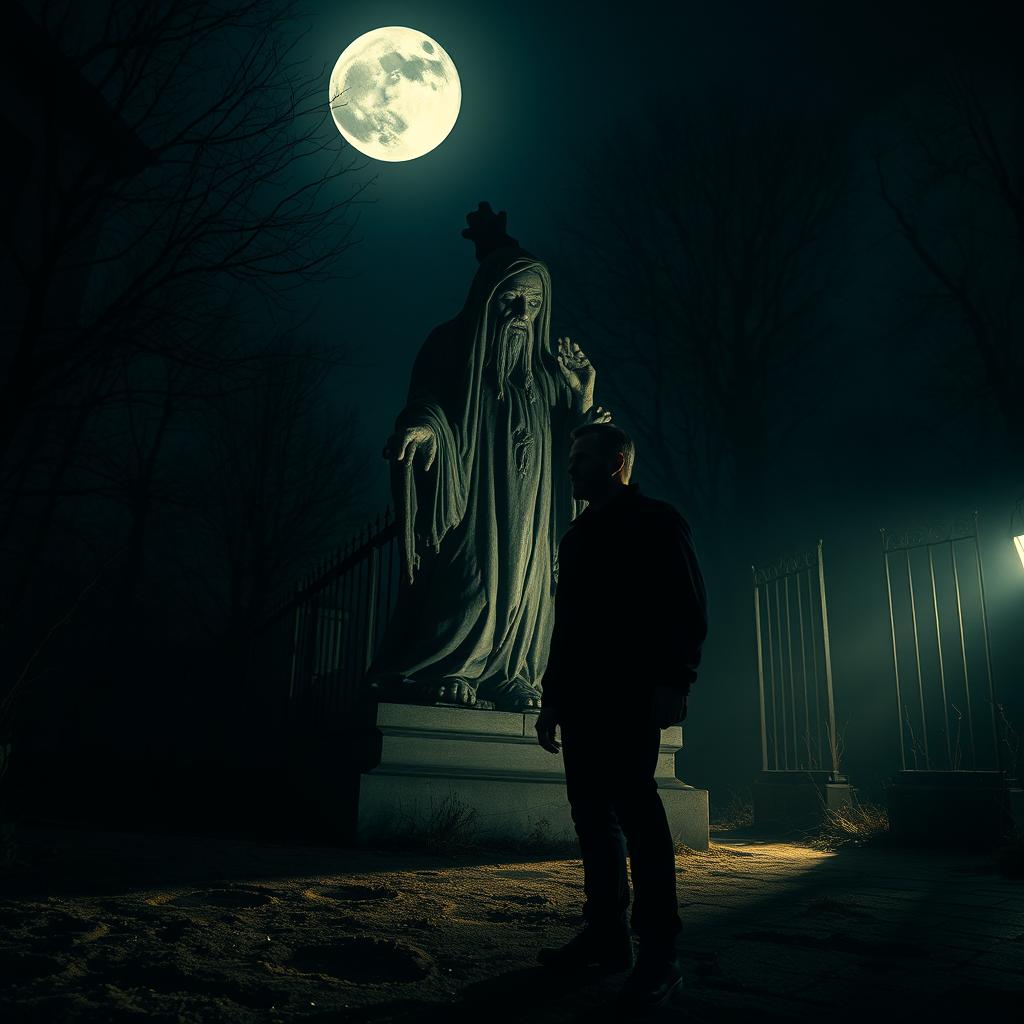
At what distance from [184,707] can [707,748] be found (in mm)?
8187

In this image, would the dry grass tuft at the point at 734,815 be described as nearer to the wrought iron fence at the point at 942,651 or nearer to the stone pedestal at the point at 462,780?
the wrought iron fence at the point at 942,651

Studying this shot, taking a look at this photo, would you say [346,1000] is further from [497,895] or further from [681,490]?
[681,490]

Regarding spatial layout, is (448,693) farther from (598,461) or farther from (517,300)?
(598,461)

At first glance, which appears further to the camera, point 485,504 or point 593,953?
point 485,504

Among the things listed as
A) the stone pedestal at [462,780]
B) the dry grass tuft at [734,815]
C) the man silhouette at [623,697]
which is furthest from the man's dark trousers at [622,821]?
the dry grass tuft at [734,815]

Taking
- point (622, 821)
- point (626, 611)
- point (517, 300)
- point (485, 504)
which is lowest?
point (622, 821)

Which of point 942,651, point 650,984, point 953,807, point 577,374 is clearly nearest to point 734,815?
point 942,651

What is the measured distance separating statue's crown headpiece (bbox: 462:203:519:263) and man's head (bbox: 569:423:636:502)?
463 cm

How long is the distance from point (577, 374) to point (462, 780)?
3082mm

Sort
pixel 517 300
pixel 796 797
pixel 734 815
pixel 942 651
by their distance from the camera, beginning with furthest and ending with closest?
pixel 942 651 → pixel 734 815 → pixel 796 797 → pixel 517 300

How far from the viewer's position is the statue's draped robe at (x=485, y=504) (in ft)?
19.1

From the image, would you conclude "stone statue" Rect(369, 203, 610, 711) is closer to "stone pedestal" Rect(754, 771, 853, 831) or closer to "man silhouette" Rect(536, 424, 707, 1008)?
"man silhouette" Rect(536, 424, 707, 1008)

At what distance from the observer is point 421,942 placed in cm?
251

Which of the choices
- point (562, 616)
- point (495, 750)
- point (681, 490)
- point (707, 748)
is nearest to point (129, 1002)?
point (562, 616)
